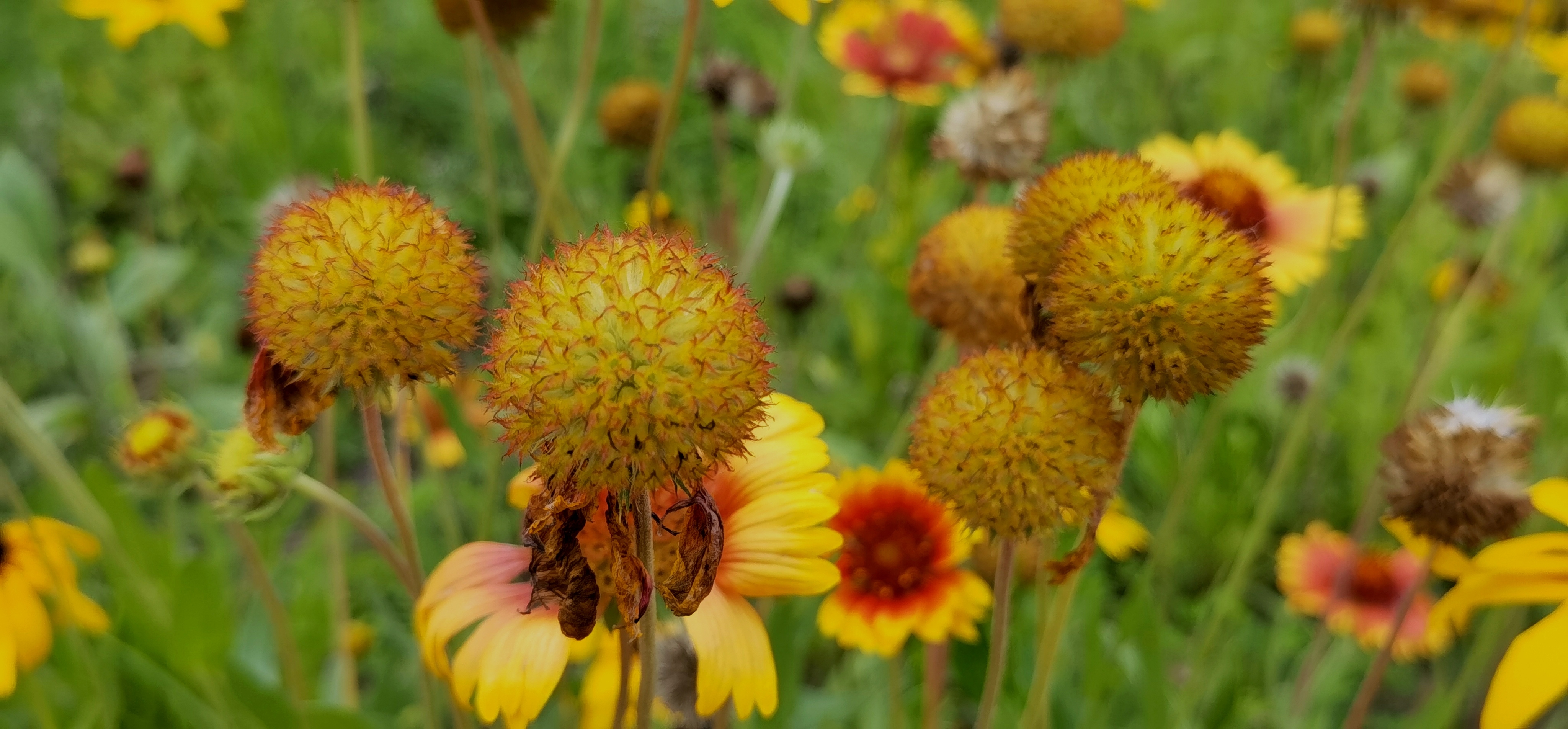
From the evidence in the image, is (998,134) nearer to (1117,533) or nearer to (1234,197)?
(1234,197)

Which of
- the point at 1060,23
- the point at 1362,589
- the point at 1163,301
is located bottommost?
the point at 1362,589

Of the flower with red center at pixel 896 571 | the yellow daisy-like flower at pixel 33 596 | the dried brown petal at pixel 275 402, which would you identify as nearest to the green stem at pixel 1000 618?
the flower with red center at pixel 896 571

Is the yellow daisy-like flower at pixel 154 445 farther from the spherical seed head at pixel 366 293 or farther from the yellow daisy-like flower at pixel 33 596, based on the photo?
the spherical seed head at pixel 366 293

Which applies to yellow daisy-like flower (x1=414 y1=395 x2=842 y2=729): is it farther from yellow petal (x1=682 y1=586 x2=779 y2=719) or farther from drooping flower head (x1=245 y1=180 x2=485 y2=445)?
drooping flower head (x1=245 y1=180 x2=485 y2=445)

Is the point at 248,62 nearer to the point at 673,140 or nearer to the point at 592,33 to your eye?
the point at 673,140

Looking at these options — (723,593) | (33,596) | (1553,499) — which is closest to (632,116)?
(33,596)

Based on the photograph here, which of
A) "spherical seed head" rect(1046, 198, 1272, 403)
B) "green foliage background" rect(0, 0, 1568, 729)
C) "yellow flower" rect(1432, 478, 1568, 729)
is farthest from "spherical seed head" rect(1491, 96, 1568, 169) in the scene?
"spherical seed head" rect(1046, 198, 1272, 403)
